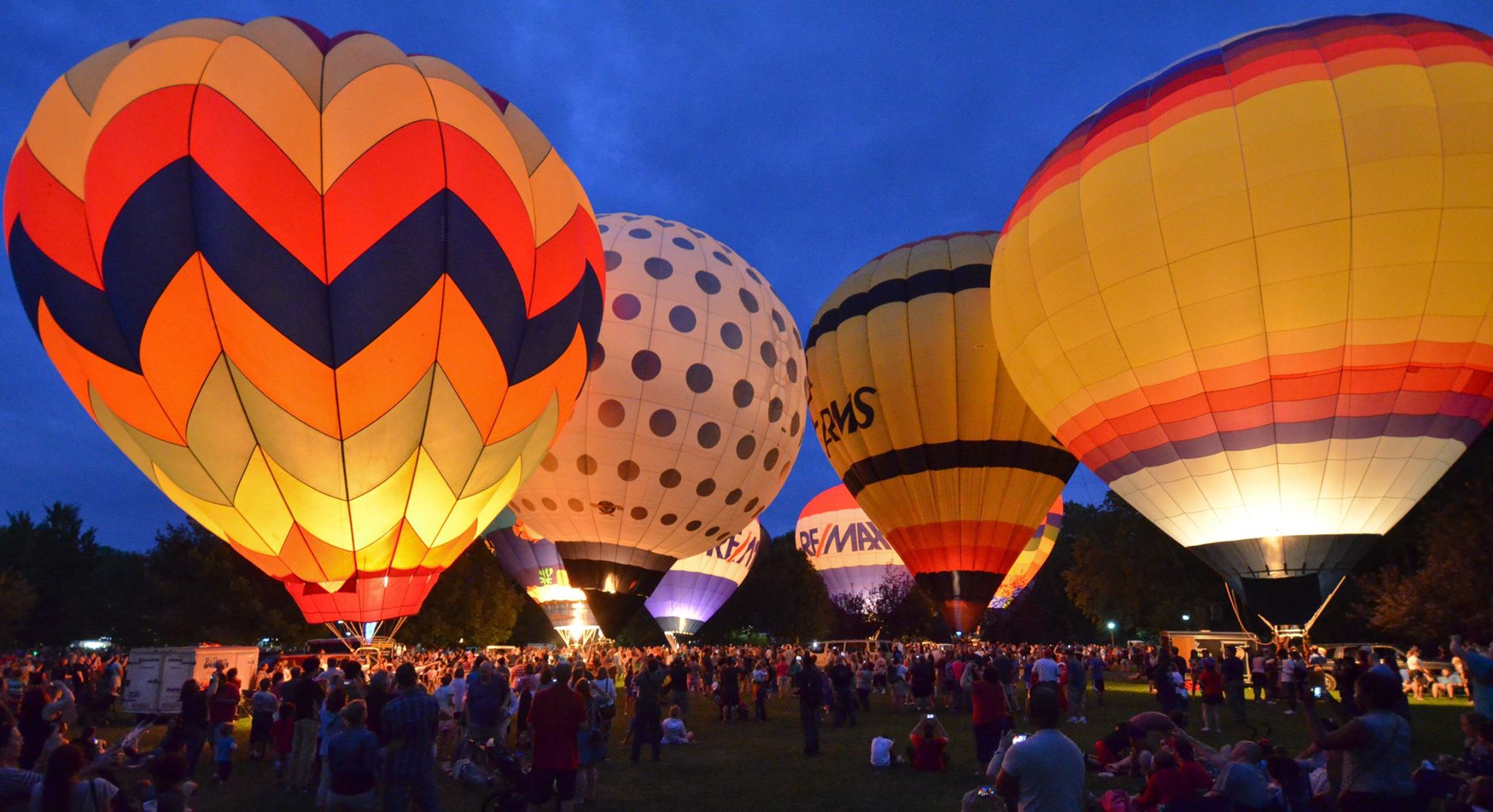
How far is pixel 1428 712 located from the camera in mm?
12961

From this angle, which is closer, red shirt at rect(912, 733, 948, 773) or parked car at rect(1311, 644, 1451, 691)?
red shirt at rect(912, 733, 948, 773)

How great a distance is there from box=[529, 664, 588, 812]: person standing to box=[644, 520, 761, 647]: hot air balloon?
2970 cm

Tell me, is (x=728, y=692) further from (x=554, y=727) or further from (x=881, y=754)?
(x=554, y=727)

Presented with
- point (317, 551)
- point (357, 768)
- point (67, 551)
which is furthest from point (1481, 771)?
point (67, 551)

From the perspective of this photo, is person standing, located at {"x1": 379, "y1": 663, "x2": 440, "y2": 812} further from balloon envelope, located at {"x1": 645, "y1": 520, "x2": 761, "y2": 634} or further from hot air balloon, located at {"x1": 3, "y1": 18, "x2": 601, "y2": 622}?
balloon envelope, located at {"x1": 645, "y1": 520, "x2": 761, "y2": 634}

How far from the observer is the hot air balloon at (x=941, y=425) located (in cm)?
1884

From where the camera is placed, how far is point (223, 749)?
8.51m

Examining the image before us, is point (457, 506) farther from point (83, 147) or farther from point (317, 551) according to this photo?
point (83, 147)

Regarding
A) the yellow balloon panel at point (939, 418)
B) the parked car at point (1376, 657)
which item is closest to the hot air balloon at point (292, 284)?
the yellow balloon panel at point (939, 418)

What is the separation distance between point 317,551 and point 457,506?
140 centimetres

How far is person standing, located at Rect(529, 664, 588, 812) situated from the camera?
18.5 ft

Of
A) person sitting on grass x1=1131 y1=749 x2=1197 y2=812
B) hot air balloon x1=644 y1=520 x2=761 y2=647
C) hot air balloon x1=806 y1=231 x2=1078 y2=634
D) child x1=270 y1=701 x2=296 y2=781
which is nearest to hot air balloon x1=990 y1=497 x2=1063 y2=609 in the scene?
hot air balloon x1=644 y1=520 x2=761 y2=647

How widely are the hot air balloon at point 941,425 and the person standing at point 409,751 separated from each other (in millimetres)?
15087

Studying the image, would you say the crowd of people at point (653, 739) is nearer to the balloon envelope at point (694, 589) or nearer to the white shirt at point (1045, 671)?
the white shirt at point (1045, 671)
